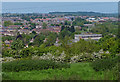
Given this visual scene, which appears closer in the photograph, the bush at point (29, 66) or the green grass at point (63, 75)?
the green grass at point (63, 75)

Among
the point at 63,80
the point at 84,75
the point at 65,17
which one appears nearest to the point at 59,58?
the point at 84,75

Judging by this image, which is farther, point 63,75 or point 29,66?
point 29,66

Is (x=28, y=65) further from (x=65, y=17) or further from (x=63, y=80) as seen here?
(x=65, y=17)

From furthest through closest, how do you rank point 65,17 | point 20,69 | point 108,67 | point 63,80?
1. point 65,17
2. point 20,69
3. point 108,67
4. point 63,80

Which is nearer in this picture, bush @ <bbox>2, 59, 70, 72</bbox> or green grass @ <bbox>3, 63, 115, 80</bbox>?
green grass @ <bbox>3, 63, 115, 80</bbox>

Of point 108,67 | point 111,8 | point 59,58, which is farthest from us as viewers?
point 111,8

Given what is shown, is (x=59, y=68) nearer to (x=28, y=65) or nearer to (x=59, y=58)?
(x=28, y=65)

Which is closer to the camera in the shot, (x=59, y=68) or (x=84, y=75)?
(x=84, y=75)

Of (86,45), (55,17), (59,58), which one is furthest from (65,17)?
(59,58)

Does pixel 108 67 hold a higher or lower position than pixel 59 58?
higher
